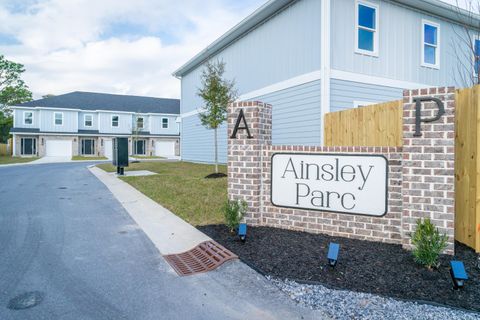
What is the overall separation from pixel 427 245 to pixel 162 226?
13.8ft

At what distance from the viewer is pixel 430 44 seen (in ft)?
42.1

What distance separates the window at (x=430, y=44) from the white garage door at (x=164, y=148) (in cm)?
3323

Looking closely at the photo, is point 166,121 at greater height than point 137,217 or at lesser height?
greater

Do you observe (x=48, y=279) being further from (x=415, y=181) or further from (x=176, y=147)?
(x=176, y=147)

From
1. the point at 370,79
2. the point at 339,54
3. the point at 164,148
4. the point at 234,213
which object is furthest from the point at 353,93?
the point at 164,148

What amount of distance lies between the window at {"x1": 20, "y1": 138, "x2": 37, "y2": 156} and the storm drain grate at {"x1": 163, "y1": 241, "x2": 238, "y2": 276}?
37.7m

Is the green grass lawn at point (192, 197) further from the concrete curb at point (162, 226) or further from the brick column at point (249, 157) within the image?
the brick column at point (249, 157)

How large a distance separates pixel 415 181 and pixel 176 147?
1550 inches

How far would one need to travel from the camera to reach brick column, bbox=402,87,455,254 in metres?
3.98

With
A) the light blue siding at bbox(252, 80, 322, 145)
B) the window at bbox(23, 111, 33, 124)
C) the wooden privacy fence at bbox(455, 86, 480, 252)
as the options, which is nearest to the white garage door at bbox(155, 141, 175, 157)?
the window at bbox(23, 111, 33, 124)

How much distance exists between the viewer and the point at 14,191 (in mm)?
10125

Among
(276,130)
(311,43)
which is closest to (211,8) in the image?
(311,43)

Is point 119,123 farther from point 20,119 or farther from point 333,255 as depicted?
point 333,255

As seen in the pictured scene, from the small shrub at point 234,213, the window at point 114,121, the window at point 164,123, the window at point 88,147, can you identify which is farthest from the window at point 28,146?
the small shrub at point 234,213
